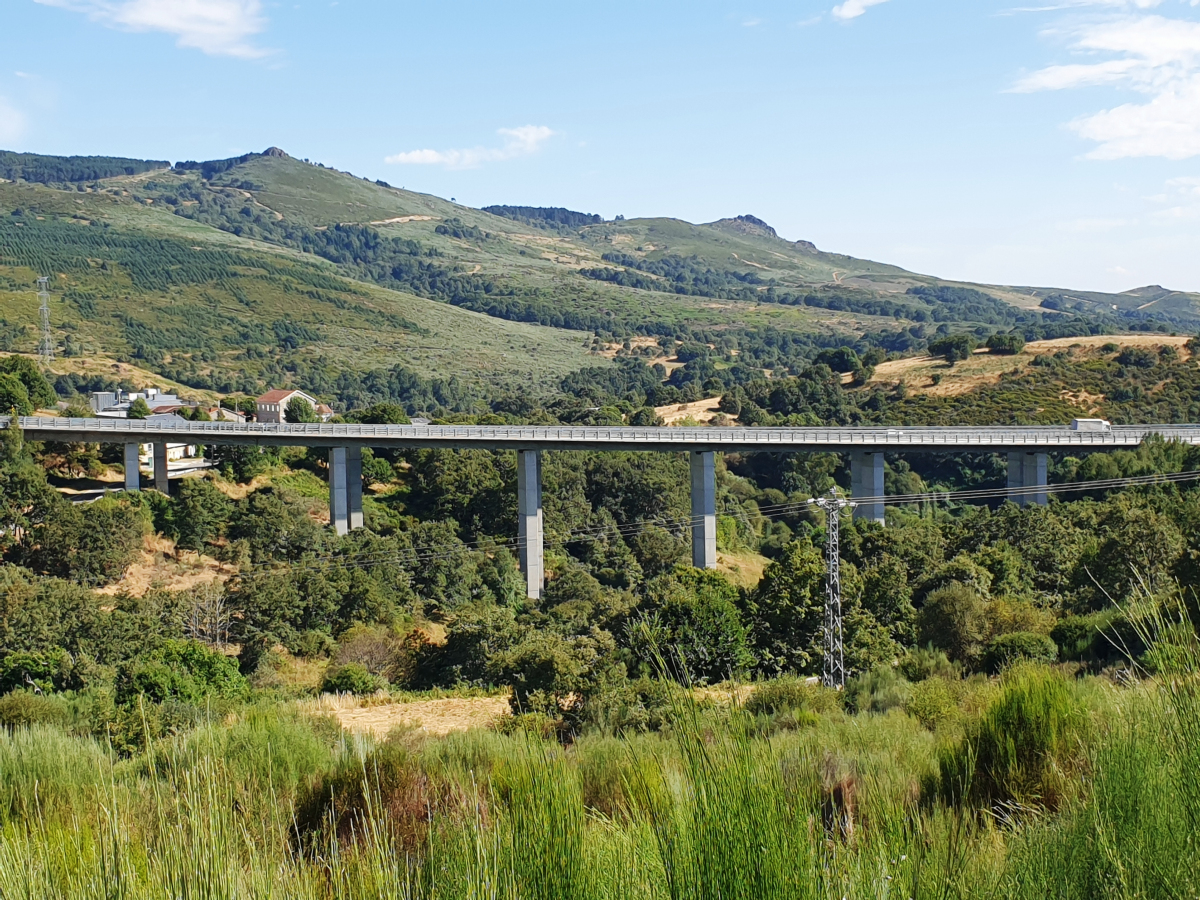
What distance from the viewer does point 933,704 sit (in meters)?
15.5

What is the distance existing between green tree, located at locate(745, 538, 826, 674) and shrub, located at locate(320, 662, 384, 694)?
10242 millimetres

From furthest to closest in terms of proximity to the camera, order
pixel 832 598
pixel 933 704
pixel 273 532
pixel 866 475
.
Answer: pixel 866 475, pixel 273 532, pixel 832 598, pixel 933 704

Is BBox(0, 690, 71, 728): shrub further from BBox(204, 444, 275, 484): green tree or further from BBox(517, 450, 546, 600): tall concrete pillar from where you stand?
BBox(204, 444, 275, 484): green tree

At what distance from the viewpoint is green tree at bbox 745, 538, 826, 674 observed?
30688 mm

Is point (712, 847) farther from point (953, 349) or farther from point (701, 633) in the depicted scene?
point (953, 349)

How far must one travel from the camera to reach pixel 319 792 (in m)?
10.3

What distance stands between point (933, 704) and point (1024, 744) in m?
7.67

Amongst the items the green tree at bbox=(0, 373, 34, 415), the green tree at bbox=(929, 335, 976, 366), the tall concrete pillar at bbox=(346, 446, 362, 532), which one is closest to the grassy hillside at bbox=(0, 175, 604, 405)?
the green tree at bbox=(0, 373, 34, 415)

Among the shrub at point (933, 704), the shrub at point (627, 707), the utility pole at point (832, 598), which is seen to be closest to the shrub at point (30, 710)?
the shrub at point (627, 707)

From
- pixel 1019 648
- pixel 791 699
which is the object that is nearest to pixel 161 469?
pixel 791 699

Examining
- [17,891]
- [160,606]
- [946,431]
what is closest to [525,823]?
[17,891]

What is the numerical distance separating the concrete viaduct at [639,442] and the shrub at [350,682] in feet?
73.0

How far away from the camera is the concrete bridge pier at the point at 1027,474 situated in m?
53.2

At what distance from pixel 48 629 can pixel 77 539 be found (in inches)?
410
